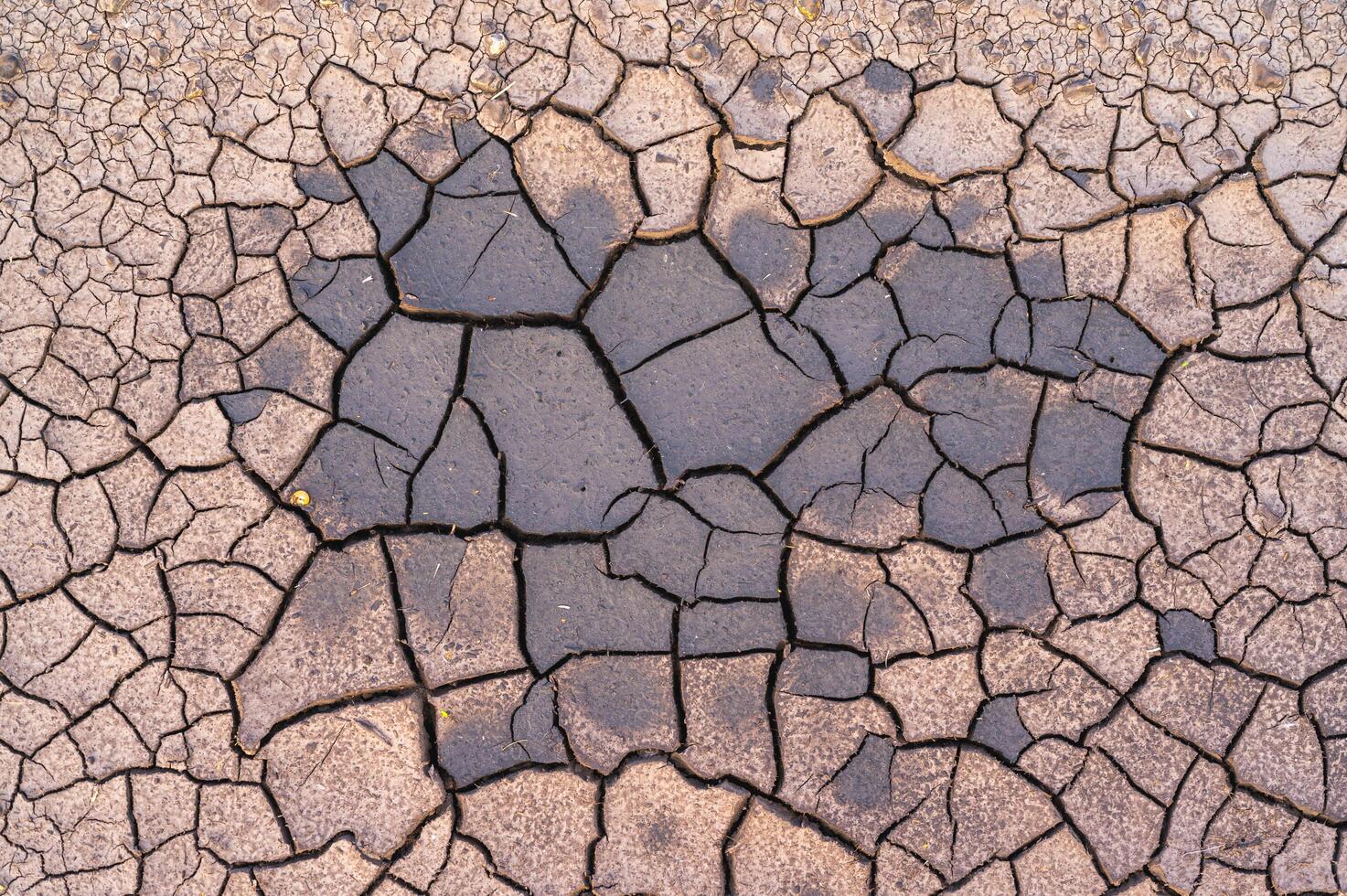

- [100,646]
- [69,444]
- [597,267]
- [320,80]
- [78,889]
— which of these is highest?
[320,80]

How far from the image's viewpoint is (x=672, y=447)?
8.47 feet

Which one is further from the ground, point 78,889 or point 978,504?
point 978,504

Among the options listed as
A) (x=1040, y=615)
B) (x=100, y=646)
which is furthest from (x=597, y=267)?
(x=100, y=646)

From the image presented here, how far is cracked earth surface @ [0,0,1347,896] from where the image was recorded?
2480 millimetres

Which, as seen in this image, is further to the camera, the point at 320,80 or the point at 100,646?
the point at 320,80

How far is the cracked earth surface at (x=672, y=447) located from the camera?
97.7 inches

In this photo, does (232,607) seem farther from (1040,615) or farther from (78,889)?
(1040,615)

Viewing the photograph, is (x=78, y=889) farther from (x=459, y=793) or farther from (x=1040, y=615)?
(x=1040, y=615)

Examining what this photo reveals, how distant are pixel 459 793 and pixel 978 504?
1734 millimetres

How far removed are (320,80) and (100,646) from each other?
1844 millimetres

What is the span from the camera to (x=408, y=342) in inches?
103

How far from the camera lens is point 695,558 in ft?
8.33

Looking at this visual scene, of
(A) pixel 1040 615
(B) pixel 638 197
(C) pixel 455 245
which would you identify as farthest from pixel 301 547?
(A) pixel 1040 615

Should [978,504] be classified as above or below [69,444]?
below
